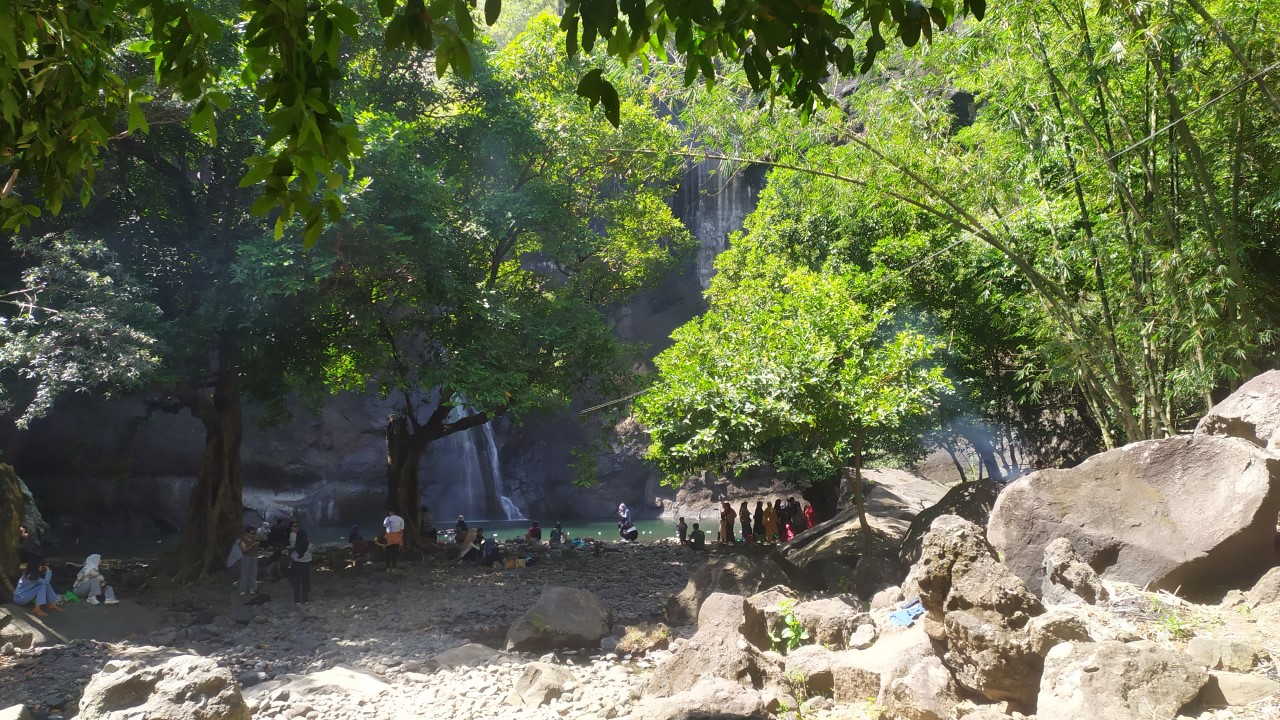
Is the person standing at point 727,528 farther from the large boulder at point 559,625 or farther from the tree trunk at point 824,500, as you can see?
the large boulder at point 559,625

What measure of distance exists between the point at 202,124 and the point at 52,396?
949 centimetres

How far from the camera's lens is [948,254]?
14.4 metres

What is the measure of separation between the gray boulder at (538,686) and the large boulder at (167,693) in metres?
2.48

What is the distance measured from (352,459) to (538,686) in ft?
72.8

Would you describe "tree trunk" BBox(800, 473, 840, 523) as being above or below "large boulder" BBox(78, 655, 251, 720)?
above

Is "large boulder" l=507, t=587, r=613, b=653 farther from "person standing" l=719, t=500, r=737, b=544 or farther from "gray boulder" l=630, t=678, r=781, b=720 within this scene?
"person standing" l=719, t=500, r=737, b=544

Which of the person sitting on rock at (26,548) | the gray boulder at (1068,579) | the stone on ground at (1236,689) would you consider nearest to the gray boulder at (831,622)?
the gray boulder at (1068,579)

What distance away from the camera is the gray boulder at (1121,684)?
163 inches

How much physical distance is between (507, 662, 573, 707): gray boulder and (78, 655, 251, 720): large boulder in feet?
8.14

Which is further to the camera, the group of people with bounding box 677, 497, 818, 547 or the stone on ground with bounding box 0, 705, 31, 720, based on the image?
the group of people with bounding box 677, 497, 818, 547

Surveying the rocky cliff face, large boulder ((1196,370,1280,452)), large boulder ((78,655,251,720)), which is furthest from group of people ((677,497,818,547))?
large boulder ((78,655,251,720))

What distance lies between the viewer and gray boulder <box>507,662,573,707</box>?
795 cm

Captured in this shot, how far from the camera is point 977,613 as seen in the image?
5457 millimetres

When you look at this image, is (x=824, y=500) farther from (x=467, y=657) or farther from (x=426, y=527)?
(x=467, y=657)
